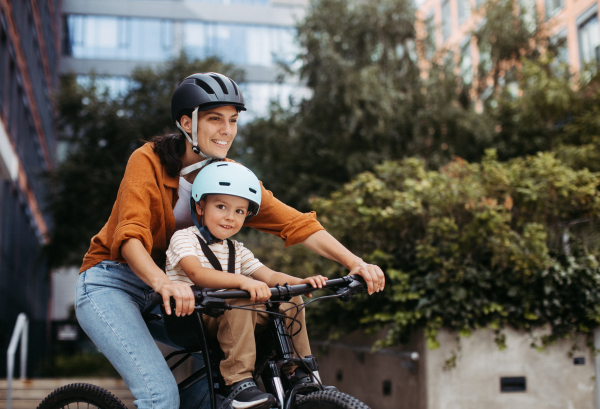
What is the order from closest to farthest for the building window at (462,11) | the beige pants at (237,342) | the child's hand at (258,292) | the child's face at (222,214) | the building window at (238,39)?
the child's hand at (258,292), the beige pants at (237,342), the child's face at (222,214), the building window at (462,11), the building window at (238,39)

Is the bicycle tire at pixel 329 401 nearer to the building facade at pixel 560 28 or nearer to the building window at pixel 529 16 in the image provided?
the building facade at pixel 560 28

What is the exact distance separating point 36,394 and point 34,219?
66.3ft

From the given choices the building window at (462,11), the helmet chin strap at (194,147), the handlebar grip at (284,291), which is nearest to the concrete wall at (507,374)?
the handlebar grip at (284,291)

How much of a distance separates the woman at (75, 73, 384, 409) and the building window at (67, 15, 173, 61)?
3479 centimetres

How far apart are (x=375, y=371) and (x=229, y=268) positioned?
5757 mm

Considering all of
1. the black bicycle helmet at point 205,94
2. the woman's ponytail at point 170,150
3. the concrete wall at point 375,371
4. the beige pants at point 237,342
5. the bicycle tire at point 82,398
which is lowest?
the concrete wall at point 375,371

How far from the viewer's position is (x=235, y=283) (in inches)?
96.7

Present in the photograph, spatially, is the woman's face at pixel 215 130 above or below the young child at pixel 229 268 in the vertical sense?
above

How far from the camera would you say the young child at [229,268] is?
241 cm

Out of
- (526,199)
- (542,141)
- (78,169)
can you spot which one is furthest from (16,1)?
(526,199)

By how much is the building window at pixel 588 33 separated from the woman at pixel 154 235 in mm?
20666

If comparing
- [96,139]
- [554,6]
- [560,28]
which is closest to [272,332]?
[96,139]

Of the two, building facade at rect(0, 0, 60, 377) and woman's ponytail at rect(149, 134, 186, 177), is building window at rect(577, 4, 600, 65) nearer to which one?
building facade at rect(0, 0, 60, 377)

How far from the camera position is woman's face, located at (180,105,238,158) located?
2912mm
